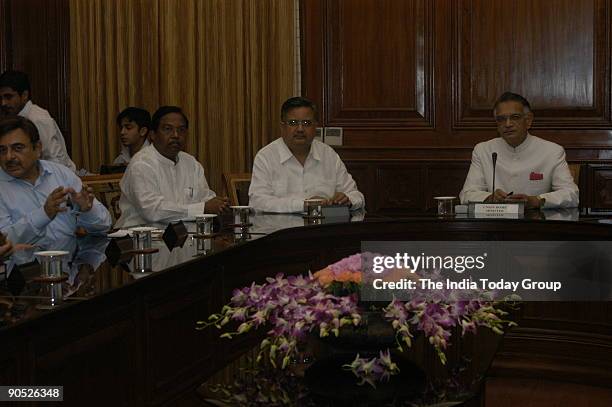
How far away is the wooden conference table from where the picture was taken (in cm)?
205

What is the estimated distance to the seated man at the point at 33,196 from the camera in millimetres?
3111

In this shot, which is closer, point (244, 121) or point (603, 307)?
point (603, 307)

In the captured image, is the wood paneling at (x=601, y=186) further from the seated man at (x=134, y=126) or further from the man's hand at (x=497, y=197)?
the seated man at (x=134, y=126)

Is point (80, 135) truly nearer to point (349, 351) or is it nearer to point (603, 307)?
point (603, 307)

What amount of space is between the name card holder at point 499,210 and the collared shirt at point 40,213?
1670 mm

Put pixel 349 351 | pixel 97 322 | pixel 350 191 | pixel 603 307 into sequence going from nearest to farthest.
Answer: pixel 349 351 → pixel 97 322 → pixel 603 307 → pixel 350 191

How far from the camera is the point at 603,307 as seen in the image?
361cm

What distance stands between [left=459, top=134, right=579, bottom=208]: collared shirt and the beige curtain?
1887 mm

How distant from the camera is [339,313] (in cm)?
179

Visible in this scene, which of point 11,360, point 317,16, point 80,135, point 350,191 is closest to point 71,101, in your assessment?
point 80,135

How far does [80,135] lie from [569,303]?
393 cm

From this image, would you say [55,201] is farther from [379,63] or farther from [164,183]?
[379,63]

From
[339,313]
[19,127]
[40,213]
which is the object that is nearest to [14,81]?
[19,127]

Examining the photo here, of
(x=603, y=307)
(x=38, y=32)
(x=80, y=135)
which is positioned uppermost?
(x=38, y=32)
